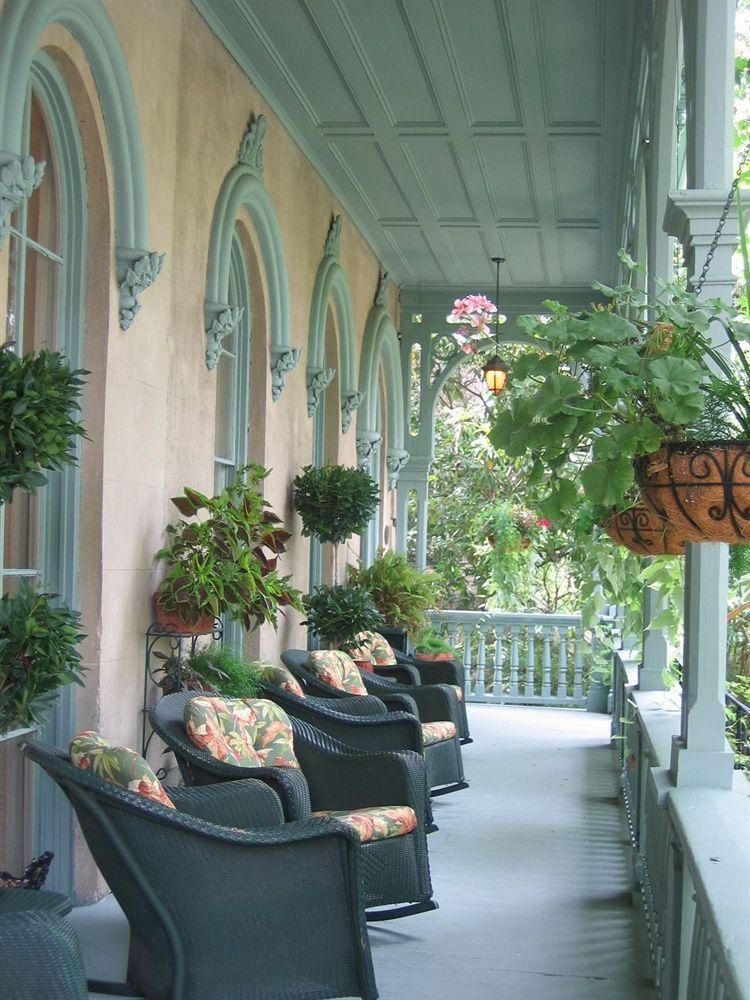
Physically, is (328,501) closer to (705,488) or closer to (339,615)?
(339,615)

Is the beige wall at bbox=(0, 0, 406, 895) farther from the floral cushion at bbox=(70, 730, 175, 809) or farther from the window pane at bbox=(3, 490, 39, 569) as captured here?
the floral cushion at bbox=(70, 730, 175, 809)

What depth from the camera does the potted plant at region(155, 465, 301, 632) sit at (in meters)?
4.65

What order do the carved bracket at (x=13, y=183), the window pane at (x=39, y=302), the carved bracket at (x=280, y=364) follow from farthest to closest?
the carved bracket at (x=280, y=364) → the window pane at (x=39, y=302) → the carved bracket at (x=13, y=183)

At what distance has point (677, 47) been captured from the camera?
400cm

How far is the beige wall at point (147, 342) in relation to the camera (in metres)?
4.19

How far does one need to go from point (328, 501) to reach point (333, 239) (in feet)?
6.88

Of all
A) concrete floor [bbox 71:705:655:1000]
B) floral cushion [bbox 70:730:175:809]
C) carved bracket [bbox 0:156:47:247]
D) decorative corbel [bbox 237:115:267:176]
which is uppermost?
decorative corbel [bbox 237:115:267:176]

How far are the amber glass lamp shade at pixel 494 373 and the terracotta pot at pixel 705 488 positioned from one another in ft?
24.4

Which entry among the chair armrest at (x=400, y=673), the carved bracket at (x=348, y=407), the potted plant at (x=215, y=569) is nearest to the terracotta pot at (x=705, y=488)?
the potted plant at (x=215, y=569)

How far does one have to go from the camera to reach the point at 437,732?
5934 millimetres

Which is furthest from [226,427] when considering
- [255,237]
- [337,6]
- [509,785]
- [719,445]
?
[719,445]

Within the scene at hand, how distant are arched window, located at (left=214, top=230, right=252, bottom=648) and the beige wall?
57cm

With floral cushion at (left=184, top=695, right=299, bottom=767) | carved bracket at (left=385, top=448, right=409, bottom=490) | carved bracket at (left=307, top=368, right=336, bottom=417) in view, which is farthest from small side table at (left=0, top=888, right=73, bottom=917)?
carved bracket at (left=385, top=448, right=409, bottom=490)

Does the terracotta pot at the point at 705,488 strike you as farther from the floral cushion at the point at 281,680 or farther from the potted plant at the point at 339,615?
the potted plant at the point at 339,615
